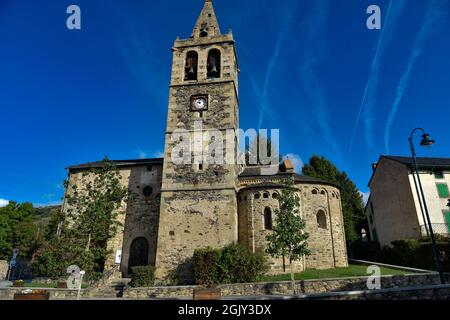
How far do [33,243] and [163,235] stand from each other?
72.1ft

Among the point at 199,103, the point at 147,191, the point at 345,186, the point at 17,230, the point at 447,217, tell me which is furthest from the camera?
the point at 345,186

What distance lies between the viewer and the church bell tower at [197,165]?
20.3m

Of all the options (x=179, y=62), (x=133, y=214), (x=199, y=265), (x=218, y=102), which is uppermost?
(x=179, y=62)

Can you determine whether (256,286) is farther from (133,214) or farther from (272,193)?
(133,214)

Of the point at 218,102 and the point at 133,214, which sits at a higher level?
the point at 218,102

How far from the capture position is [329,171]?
40.7 m

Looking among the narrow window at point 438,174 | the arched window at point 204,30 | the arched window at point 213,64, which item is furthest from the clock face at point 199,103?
the narrow window at point 438,174

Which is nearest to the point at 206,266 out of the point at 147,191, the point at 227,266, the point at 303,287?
the point at 227,266

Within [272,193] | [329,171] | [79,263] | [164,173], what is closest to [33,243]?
[79,263]

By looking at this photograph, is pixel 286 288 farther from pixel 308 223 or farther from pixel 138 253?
pixel 138 253

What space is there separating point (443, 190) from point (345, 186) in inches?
662

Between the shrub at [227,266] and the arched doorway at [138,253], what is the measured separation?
5623mm

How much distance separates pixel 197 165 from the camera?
22.3 meters

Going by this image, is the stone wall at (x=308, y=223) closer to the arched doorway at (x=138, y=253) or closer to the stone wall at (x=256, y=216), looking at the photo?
the stone wall at (x=256, y=216)
